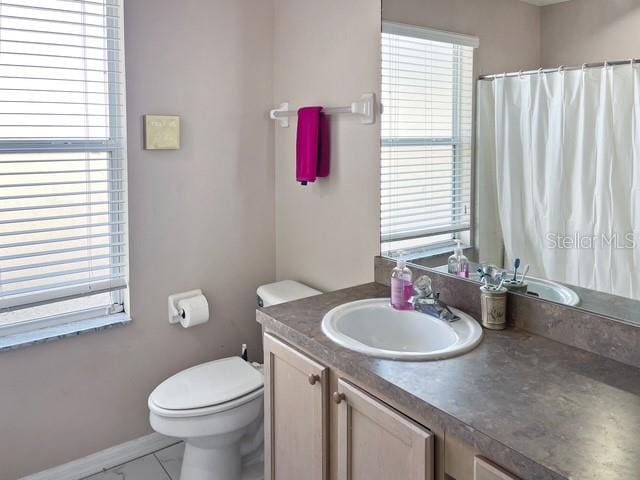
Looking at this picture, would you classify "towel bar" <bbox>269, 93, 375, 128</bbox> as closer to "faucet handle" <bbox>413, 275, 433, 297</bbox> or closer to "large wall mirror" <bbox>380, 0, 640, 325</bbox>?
"large wall mirror" <bbox>380, 0, 640, 325</bbox>

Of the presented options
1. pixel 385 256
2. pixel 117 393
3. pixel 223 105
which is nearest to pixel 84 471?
pixel 117 393

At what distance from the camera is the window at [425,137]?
1.78 metres

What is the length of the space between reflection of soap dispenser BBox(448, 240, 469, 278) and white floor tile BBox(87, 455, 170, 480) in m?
1.51

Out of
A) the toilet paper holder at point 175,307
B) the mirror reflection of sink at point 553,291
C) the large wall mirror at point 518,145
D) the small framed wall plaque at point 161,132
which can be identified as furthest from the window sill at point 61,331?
the mirror reflection of sink at point 553,291

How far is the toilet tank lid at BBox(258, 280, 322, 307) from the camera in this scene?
7.79 ft

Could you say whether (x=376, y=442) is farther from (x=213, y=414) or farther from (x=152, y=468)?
(x=152, y=468)

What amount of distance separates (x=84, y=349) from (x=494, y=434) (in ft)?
5.90

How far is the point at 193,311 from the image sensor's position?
2375mm

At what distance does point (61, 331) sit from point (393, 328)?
1371 mm

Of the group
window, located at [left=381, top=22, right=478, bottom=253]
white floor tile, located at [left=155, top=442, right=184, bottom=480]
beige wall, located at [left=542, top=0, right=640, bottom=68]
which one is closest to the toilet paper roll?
white floor tile, located at [left=155, top=442, right=184, bottom=480]

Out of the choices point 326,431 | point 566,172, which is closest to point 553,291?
point 566,172

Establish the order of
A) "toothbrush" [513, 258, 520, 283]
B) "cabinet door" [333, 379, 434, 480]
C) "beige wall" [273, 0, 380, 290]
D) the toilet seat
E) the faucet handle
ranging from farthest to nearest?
"beige wall" [273, 0, 380, 290] < the toilet seat < the faucet handle < "toothbrush" [513, 258, 520, 283] < "cabinet door" [333, 379, 434, 480]

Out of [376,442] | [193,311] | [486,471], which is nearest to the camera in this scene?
[486,471]

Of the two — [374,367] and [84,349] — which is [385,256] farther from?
[84,349]
